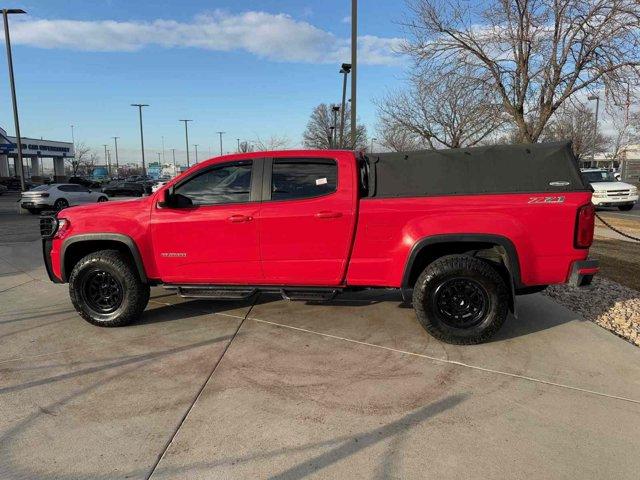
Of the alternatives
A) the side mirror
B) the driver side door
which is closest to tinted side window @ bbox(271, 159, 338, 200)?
the driver side door

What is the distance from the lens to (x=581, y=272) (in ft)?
14.2

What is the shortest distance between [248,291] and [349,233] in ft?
4.07

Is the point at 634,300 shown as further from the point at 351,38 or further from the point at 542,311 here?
the point at 351,38

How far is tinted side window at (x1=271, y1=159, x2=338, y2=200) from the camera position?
479 centimetres

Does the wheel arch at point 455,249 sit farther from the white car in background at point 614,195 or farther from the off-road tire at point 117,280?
the white car in background at point 614,195

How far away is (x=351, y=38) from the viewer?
38.8ft

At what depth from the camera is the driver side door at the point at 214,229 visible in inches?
191

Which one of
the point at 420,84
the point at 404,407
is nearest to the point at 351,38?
the point at 420,84

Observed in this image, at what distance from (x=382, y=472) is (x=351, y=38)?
1109cm

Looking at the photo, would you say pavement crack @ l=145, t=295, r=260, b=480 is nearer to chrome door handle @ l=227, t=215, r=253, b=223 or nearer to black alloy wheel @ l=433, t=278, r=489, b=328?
chrome door handle @ l=227, t=215, r=253, b=223

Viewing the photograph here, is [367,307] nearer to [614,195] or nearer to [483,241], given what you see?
[483,241]

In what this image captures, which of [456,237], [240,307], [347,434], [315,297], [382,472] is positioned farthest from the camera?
[240,307]

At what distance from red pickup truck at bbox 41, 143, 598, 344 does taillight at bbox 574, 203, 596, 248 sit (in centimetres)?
1

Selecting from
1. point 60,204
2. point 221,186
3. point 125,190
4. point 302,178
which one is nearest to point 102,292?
point 221,186
